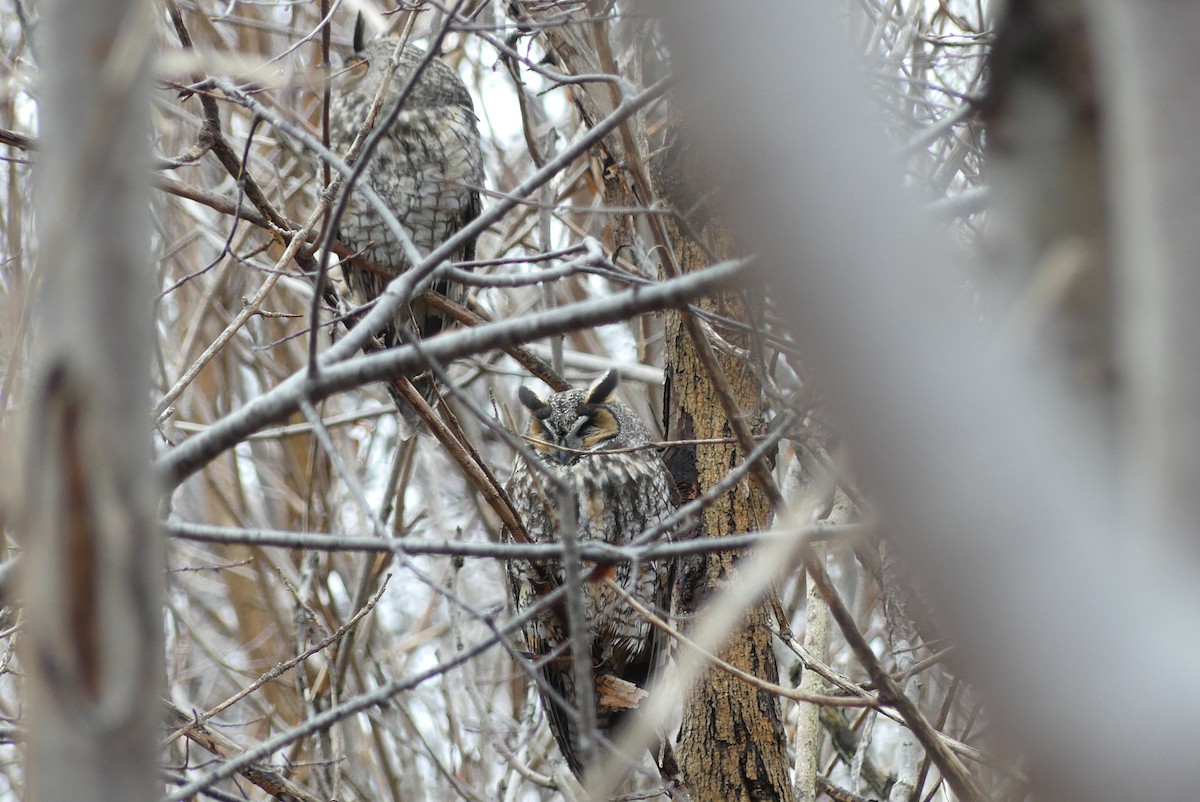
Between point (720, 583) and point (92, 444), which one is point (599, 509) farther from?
point (92, 444)

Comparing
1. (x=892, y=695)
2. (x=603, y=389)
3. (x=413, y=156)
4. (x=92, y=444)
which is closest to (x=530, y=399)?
(x=603, y=389)

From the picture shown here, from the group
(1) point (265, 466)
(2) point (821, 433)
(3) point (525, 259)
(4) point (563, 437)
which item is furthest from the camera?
(1) point (265, 466)

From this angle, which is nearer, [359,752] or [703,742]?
[703,742]

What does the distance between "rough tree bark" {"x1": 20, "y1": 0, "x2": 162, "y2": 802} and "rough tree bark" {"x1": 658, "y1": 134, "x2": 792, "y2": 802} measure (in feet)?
5.93

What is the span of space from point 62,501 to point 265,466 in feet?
17.8

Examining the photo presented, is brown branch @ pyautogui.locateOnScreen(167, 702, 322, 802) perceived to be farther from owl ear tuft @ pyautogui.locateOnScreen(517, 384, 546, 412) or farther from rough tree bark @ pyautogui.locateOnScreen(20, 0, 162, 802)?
rough tree bark @ pyautogui.locateOnScreen(20, 0, 162, 802)

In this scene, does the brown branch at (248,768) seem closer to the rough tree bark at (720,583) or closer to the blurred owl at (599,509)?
the rough tree bark at (720,583)

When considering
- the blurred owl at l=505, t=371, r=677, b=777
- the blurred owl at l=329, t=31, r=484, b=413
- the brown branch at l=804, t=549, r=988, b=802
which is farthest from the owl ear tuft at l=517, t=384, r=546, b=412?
the brown branch at l=804, t=549, r=988, b=802

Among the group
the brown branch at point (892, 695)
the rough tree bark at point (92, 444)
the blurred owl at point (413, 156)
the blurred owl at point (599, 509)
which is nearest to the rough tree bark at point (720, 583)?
the blurred owl at point (599, 509)

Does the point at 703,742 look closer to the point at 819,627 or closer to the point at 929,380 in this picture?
the point at 819,627

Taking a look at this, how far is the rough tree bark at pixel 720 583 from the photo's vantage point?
2.62 m

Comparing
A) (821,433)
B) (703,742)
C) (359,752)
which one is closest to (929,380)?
(821,433)

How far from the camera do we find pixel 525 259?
1.58 metres

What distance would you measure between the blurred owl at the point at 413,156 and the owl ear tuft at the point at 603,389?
30.7 inches
